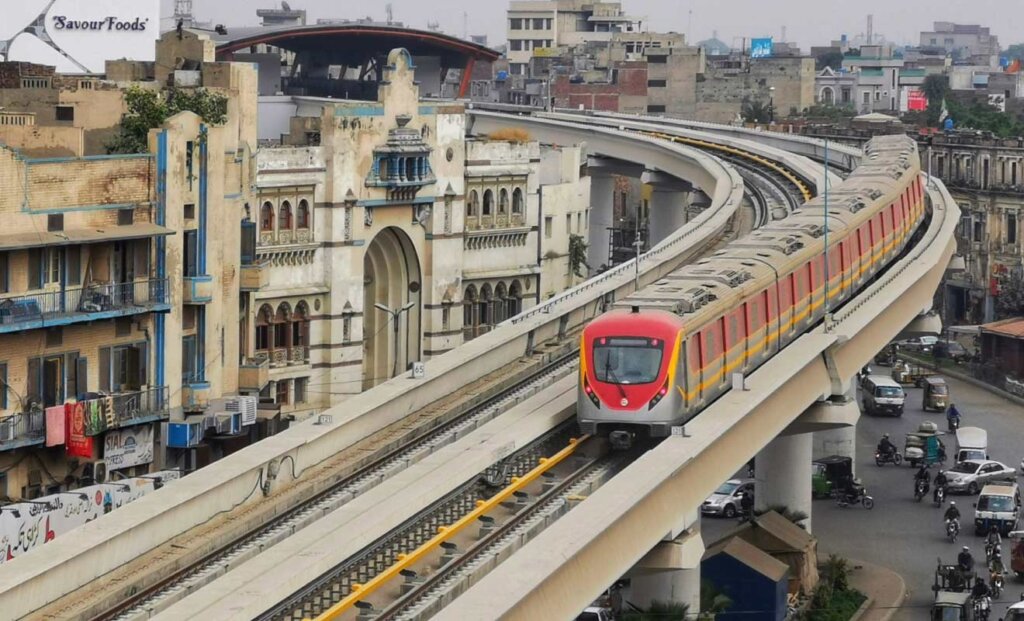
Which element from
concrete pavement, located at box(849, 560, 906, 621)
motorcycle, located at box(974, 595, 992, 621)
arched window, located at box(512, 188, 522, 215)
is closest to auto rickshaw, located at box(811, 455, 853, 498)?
concrete pavement, located at box(849, 560, 906, 621)

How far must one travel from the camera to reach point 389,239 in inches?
2808

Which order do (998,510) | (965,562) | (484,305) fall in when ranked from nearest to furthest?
(965,562), (998,510), (484,305)

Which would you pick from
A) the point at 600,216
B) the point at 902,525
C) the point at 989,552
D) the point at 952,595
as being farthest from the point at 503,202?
the point at 600,216

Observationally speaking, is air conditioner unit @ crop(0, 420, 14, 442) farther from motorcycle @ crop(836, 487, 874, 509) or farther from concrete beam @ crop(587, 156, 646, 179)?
concrete beam @ crop(587, 156, 646, 179)

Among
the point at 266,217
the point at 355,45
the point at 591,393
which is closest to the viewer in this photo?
the point at 591,393

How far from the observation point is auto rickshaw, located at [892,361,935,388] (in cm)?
8962

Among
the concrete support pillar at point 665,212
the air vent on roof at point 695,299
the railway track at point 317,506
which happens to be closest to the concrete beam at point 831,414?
the railway track at point 317,506

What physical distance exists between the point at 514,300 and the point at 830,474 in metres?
14.5

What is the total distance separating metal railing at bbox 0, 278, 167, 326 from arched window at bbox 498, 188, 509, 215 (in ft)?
89.3

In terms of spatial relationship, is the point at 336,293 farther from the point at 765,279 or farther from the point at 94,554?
the point at 94,554

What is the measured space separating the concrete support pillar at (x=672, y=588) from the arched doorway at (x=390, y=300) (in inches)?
1064

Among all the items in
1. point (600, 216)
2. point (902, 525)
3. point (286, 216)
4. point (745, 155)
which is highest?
point (745, 155)

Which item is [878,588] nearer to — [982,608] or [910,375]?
[982,608]

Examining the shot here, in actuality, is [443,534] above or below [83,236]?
below
